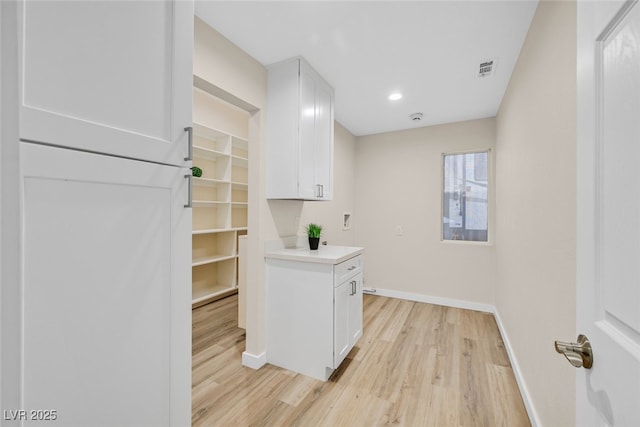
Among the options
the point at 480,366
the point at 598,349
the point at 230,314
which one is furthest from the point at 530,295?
the point at 230,314

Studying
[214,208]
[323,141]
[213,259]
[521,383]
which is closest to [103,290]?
[323,141]

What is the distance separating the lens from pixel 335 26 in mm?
1702

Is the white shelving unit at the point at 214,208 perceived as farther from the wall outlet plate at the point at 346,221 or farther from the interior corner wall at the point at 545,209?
the interior corner wall at the point at 545,209

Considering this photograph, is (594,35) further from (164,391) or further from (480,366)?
(480,366)

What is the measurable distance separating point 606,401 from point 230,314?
325 cm

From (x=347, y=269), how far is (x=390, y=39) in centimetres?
171

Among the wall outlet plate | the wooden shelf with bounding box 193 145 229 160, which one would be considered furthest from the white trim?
the wooden shelf with bounding box 193 145 229 160

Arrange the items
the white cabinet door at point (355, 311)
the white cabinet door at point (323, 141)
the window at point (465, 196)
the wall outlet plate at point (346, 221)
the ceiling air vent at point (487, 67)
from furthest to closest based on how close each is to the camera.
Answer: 1. the wall outlet plate at point (346, 221)
2. the window at point (465, 196)
3. the white cabinet door at point (323, 141)
4. the white cabinet door at point (355, 311)
5. the ceiling air vent at point (487, 67)

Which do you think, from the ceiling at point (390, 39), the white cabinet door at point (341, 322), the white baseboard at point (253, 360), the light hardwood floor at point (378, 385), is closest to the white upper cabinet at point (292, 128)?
the ceiling at point (390, 39)

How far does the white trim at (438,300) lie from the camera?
3305 mm

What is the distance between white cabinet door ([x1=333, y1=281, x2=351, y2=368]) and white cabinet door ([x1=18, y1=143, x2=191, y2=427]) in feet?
3.81

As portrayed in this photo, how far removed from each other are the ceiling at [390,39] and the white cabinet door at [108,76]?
90 cm

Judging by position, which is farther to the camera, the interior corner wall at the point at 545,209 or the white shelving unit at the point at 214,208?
the white shelving unit at the point at 214,208

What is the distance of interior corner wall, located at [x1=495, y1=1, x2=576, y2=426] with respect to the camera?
1106 millimetres
